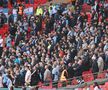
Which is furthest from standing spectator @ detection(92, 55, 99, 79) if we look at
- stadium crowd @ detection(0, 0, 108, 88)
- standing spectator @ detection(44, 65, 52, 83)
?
standing spectator @ detection(44, 65, 52, 83)

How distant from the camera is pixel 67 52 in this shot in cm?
2803

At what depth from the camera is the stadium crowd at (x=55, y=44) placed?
26.9 m

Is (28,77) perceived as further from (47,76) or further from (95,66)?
(95,66)

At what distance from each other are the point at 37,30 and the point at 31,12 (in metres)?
3.48

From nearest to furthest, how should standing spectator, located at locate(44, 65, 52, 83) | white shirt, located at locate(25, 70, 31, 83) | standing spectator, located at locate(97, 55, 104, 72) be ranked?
1. standing spectator, located at locate(97, 55, 104, 72)
2. standing spectator, located at locate(44, 65, 52, 83)
3. white shirt, located at locate(25, 70, 31, 83)

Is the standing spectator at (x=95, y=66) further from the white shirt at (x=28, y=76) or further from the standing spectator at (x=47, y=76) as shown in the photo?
the white shirt at (x=28, y=76)

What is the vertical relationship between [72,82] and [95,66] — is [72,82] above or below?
below

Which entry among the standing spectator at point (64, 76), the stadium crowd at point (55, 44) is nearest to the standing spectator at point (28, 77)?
the stadium crowd at point (55, 44)

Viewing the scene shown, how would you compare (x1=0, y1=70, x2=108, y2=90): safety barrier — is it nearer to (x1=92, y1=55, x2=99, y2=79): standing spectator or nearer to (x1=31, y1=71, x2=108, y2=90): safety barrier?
(x1=31, y1=71, x2=108, y2=90): safety barrier

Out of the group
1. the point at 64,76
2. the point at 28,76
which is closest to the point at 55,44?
the point at 28,76

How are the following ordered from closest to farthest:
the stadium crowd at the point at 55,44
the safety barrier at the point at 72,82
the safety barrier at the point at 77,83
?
the safety barrier at the point at 77,83 < the safety barrier at the point at 72,82 < the stadium crowd at the point at 55,44

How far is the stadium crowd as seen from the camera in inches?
1059

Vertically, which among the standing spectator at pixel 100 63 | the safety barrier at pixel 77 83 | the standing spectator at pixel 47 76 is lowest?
the safety barrier at pixel 77 83

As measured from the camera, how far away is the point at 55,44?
30.1 meters
